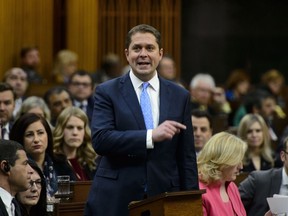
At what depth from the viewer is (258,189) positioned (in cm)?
757

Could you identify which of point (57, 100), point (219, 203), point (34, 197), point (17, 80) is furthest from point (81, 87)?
point (34, 197)

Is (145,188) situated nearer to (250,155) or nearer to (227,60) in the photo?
(250,155)

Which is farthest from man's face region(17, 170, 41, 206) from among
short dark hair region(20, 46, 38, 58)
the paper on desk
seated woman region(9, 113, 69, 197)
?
short dark hair region(20, 46, 38, 58)

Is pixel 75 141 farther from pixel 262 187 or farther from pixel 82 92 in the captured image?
pixel 82 92

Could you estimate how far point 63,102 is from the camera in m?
10.1

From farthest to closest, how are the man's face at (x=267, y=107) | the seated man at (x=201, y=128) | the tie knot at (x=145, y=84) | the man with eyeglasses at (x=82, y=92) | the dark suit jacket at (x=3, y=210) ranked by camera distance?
the man's face at (x=267, y=107), the man with eyeglasses at (x=82, y=92), the seated man at (x=201, y=128), the tie knot at (x=145, y=84), the dark suit jacket at (x=3, y=210)

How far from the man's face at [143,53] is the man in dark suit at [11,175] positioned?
2.84 ft

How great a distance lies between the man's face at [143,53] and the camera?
18.8 ft

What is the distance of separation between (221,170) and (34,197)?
1273 mm

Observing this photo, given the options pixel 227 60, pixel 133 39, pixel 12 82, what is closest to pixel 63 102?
pixel 12 82

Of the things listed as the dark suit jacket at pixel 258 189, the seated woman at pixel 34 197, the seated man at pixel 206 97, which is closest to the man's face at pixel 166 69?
the seated man at pixel 206 97

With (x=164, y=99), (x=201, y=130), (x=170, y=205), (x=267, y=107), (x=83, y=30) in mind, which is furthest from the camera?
(x=83, y=30)

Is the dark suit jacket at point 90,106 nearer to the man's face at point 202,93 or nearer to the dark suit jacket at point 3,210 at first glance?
the man's face at point 202,93

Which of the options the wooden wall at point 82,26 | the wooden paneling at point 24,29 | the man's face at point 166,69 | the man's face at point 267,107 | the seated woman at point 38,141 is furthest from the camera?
the man's face at point 166,69
